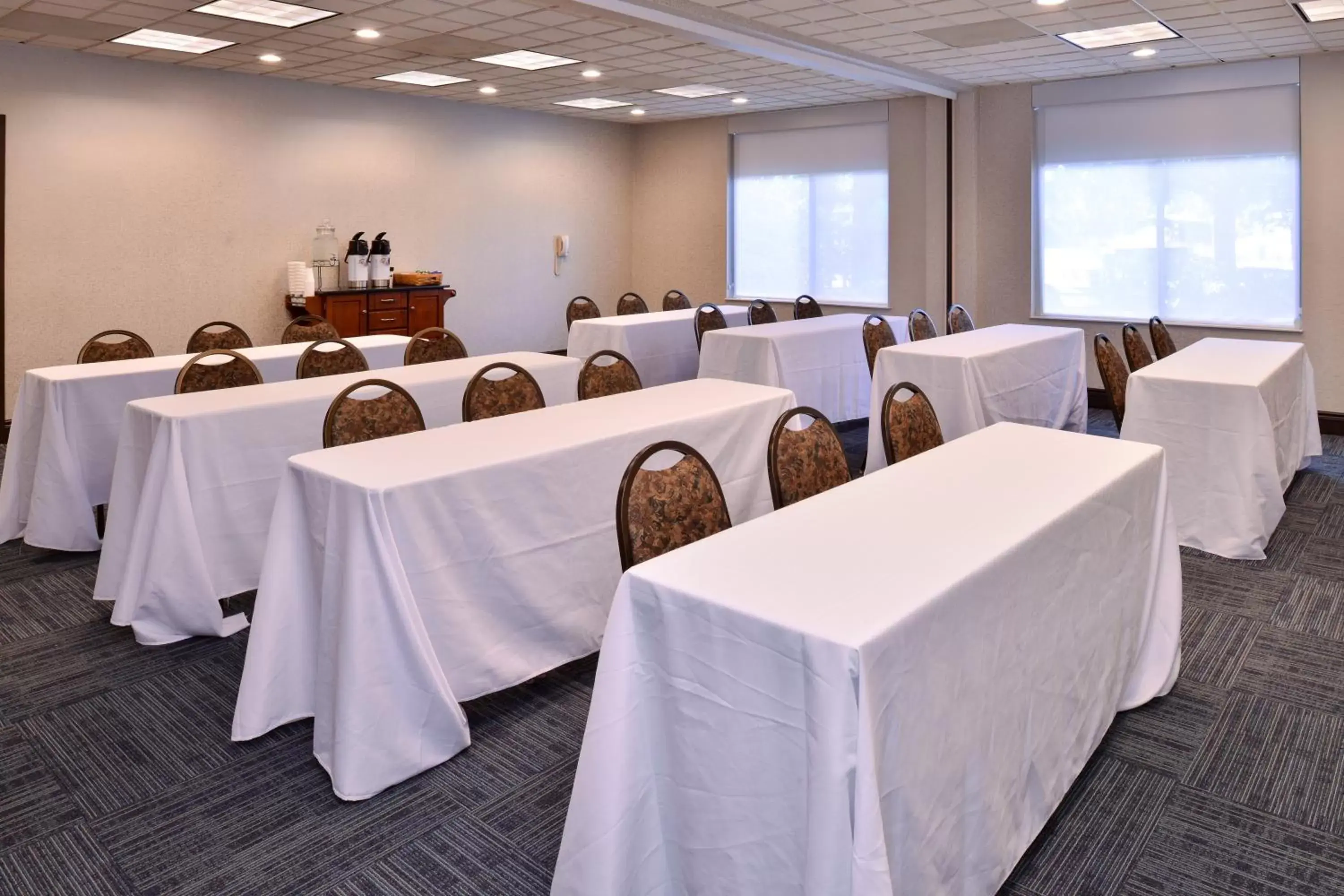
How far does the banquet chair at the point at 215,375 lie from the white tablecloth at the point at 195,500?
394 mm

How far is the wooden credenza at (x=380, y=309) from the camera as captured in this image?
7.97 metres

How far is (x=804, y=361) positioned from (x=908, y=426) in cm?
285

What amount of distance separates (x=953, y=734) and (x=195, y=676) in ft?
8.12

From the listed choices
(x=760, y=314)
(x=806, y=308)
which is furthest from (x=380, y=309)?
(x=806, y=308)

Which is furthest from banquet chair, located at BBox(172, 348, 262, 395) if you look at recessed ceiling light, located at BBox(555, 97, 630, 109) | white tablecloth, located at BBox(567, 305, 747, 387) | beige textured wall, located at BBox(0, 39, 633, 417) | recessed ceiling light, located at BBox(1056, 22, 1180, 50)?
recessed ceiling light, located at BBox(555, 97, 630, 109)

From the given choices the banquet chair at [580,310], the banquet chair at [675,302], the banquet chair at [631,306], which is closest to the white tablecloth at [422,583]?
the banquet chair at [580,310]

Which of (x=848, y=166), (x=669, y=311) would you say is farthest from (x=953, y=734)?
(x=848, y=166)

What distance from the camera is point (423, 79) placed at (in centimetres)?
792

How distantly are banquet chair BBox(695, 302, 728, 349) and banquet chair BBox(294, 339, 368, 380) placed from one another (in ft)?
9.28

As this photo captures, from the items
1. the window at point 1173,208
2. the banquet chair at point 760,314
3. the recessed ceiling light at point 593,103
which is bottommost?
the banquet chair at point 760,314

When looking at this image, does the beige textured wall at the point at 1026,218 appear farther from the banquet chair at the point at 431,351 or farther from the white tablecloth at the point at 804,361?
the banquet chair at the point at 431,351

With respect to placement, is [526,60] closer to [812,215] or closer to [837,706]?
[812,215]

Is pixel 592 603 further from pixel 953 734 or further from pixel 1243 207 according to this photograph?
pixel 1243 207

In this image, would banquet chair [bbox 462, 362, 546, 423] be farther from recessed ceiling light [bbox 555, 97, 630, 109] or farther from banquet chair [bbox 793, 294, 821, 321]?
recessed ceiling light [bbox 555, 97, 630, 109]
